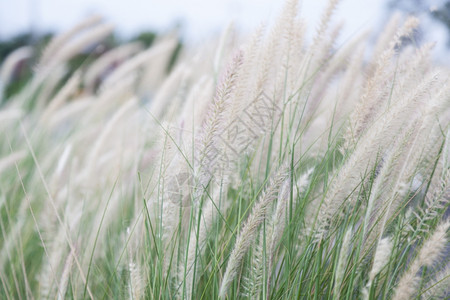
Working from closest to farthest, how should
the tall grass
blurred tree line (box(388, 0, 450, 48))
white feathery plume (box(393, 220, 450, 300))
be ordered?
white feathery plume (box(393, 220, 450, 300)) < the tall grass < blurred tree line (box(388, 0, 450, 48))

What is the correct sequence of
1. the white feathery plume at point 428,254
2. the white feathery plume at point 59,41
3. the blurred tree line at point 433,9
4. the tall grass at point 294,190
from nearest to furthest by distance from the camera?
the white feathery plume at point 428,254 < the tall grass at point 294,190 < the blurred tree line at point 433,9 < the white feathery plume at point 59,41

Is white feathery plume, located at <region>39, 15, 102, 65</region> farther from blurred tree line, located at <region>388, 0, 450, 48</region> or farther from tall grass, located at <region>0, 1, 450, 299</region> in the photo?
blurred tree line, located at <region>388, 0, 450, 48</region>

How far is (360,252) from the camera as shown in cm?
94

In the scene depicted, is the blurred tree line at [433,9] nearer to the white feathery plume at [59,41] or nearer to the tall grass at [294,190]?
the tall grass at [294,190]

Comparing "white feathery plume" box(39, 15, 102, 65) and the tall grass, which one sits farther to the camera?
"white feathery plume" box(39, 15, 102, 65)

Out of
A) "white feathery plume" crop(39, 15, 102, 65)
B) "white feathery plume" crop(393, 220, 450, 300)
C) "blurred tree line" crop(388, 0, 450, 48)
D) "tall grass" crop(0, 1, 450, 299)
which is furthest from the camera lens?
"white feathery plume" crop(39, 15, 102, 65)

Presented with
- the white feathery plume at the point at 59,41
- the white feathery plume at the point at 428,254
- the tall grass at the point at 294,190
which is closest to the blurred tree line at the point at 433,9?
the tall grass at the point at 294,190

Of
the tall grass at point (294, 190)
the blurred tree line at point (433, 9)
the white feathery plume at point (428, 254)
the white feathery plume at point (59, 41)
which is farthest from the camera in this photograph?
the white feathery plume at point (59, 41)

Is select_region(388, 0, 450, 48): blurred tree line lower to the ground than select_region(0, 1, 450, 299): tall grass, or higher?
higher

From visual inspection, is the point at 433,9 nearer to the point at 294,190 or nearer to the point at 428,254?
the point at 294,190

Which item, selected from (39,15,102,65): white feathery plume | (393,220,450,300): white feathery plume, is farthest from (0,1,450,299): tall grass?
(39,15,102,65): white feathery plume

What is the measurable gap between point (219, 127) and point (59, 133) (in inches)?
104

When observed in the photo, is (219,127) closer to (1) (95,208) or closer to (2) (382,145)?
(2) (382,145)

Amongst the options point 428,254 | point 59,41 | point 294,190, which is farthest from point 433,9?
point 59,41
